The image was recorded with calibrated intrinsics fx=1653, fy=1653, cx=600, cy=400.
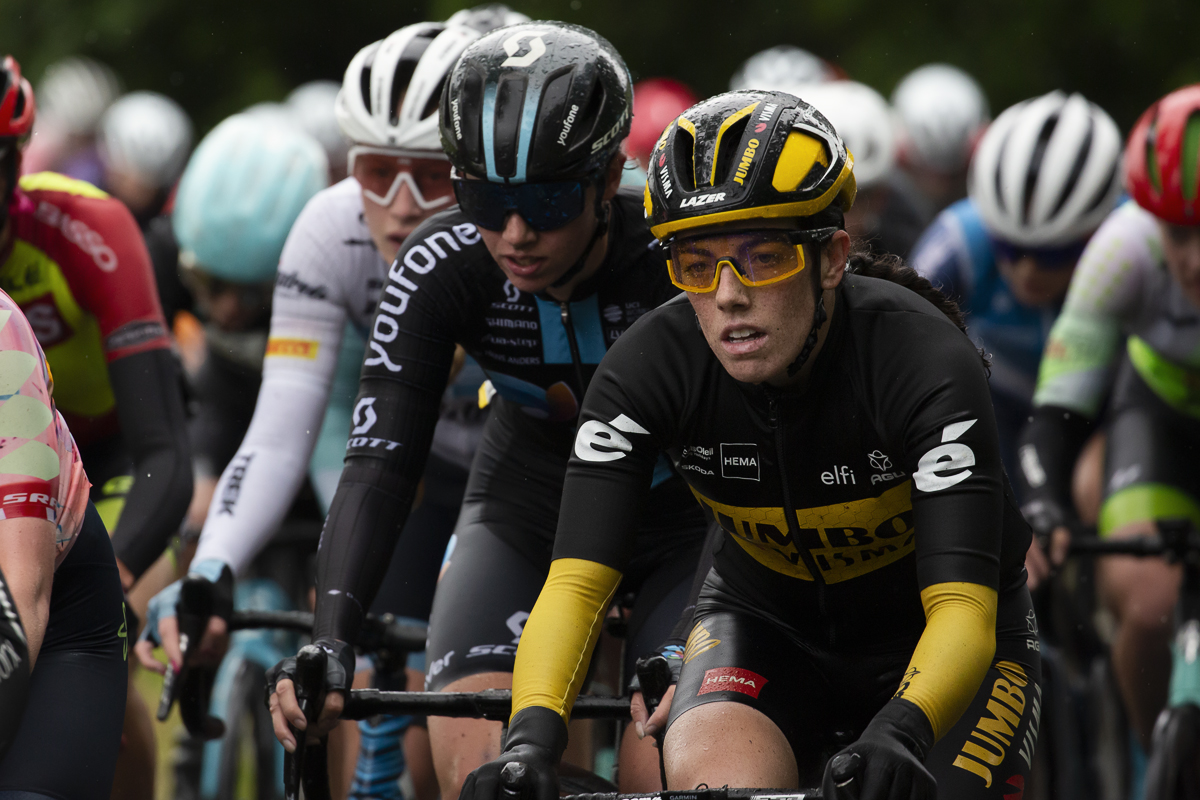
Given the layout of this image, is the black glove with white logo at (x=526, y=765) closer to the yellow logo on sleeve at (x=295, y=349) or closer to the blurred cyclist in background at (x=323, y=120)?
the yellow logo on sleeve at (x=295, y=349)

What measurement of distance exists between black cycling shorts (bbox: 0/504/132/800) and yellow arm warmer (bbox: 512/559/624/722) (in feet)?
3.12

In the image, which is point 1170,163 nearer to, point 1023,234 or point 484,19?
point 1023,234

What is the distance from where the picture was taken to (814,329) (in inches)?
139

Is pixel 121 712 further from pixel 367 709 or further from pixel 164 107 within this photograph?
pixel 164 107

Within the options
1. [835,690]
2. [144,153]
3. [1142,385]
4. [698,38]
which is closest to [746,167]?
[835,690]

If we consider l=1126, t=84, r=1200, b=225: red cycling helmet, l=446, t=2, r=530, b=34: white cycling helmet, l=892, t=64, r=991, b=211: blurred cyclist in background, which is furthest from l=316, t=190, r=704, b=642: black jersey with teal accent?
l=892, t=64, r=991, b=211: blurred cyclist in background

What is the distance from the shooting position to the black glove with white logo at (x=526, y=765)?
3.10 metres

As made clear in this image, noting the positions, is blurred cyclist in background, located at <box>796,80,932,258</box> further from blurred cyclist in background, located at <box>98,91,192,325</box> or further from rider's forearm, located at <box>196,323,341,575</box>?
rider's forearm, located at <box>196,323,341,575</box>

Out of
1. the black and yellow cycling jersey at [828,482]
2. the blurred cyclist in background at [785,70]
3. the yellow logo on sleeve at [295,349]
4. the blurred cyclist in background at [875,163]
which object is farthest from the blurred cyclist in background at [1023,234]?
the blurred cyclist in background at [785,70]

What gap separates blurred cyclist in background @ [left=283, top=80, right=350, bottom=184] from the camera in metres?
14.4

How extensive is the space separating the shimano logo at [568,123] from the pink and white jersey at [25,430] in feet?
4.57

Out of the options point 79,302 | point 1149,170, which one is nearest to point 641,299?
point 79,302

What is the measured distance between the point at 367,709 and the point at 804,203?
1.51 m

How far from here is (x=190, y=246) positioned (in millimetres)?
8203
